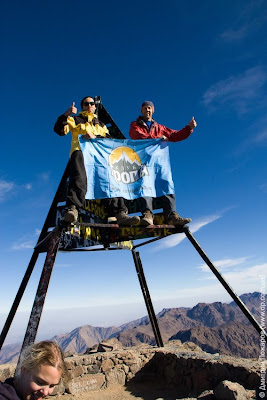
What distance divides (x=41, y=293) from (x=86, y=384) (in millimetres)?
4379

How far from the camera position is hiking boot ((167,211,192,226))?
5336 millimetres

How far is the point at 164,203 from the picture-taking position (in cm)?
580

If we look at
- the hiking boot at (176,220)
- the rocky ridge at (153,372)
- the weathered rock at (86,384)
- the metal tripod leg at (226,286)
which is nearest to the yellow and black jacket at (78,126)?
the hiking boot at (176,220)

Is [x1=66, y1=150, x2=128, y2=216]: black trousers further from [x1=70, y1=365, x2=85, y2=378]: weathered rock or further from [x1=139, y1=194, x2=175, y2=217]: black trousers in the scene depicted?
[x1=70, y1=365, x2=85, y2=378]: weathered rock

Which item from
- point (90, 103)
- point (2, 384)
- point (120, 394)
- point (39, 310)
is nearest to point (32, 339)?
point (39, 310)

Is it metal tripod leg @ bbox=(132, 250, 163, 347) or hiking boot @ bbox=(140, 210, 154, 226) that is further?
metal tripod leg @ bbox=(132, 250, 163, 347)

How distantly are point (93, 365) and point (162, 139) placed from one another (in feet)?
20.7

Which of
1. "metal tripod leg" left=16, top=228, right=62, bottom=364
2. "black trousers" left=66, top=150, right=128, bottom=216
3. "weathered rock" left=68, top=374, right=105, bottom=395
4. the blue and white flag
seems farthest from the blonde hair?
"weathered rock" left=68, top=374, right=105, bottom=395

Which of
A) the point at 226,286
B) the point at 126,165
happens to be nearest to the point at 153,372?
the point at 226,286

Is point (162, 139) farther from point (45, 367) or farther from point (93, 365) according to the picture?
point (93, 365)

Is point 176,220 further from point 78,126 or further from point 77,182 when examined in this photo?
point 78,126

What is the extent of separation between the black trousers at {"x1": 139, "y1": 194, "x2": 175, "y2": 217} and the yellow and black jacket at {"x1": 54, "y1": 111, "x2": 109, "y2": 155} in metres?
A: 1.76

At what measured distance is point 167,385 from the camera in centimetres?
711

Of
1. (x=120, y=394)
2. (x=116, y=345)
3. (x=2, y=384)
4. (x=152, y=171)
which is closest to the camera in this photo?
(x=2, y=384)
